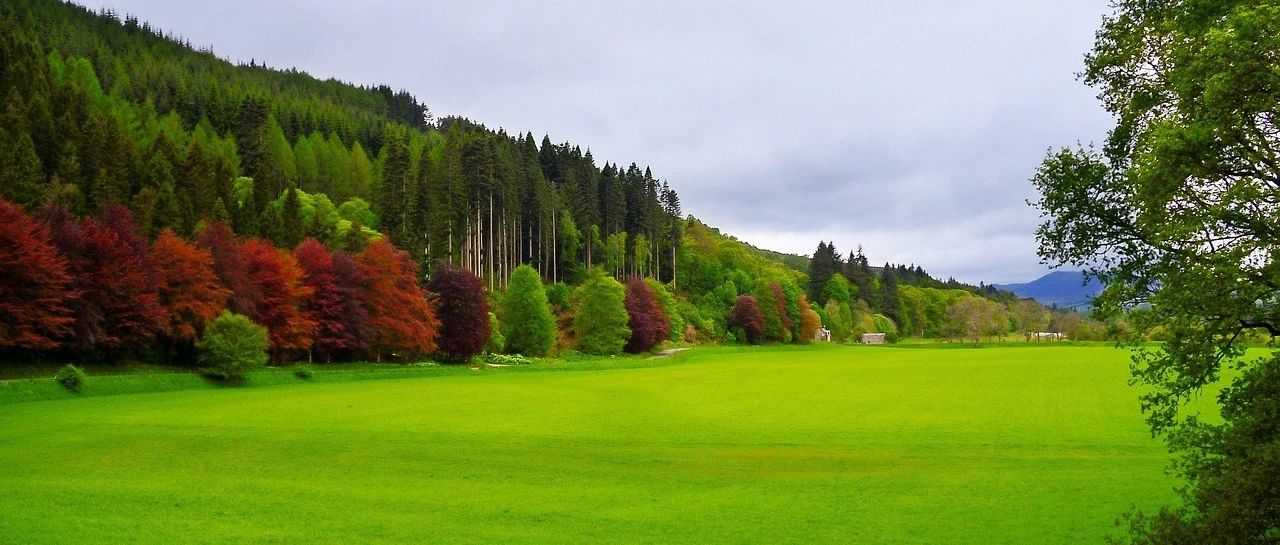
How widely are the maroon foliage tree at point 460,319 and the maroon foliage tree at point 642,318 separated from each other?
25207 mm

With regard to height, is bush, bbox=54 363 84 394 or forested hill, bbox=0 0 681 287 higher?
forested hill, bbox=0 0 681 287

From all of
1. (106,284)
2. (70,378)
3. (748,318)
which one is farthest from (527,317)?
(748,318)

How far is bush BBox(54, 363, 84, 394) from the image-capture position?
147ft

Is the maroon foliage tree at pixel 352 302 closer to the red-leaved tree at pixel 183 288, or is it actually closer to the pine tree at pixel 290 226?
the red-leaved tree at pixel 183 288

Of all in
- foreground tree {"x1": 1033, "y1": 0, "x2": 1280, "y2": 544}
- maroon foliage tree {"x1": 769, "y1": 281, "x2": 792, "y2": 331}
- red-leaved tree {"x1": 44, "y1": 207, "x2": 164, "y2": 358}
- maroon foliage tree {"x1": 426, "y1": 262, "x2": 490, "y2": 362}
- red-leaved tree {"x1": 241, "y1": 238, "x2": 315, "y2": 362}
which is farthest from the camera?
maroon foliage tree {"x1": 769, "y1": 281, "x2": 792, "y2": 331}

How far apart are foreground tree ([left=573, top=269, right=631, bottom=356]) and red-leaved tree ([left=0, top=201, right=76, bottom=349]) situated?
56595mm

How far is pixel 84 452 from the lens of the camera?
25.4 metres

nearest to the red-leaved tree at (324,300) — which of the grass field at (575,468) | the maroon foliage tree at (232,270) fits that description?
the maroon foliage tree at (232,270)

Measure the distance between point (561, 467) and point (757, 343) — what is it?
121m

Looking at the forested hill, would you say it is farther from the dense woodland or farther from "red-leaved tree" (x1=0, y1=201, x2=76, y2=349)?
"red-leaved tree" (x1=0, y1=201, x2=76, y2=349)

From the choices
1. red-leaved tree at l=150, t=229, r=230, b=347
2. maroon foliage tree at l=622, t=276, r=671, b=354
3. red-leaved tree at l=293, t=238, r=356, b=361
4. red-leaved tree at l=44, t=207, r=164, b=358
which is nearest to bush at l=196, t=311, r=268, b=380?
red-leaved tree at l=150, t=229, r=230, b=347

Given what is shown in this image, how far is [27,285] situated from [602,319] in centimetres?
5966

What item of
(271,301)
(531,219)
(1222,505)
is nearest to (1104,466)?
(1222,505)

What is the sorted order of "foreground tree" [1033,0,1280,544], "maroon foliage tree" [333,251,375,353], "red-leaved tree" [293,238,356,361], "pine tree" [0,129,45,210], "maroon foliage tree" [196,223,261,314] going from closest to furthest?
Answer: "foreground tree" [1033,0,1280,544] < "maroon foliage tree" [196,223,261,314] < "pine tree" [0,129,45,210] < "red-leaved tree" [293,238,356,361] < "maroon foliage tree" [333,251,375,353]
